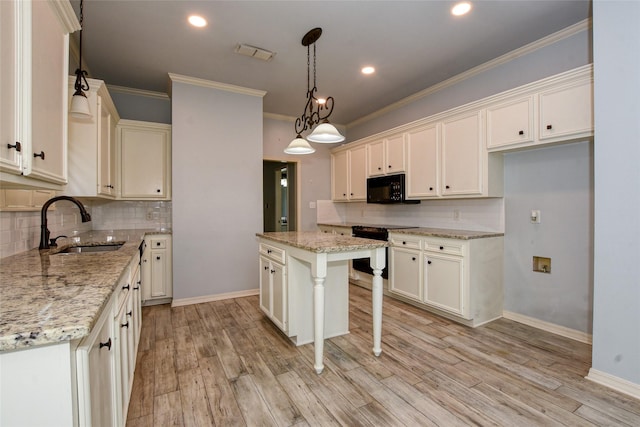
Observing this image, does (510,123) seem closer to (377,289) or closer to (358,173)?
(377,289)

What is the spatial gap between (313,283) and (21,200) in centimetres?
209

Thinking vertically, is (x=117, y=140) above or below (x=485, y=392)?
above

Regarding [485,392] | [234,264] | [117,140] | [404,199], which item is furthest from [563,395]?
[117,140]

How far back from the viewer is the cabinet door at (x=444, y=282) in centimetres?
300

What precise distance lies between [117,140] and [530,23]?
4358 millimetres

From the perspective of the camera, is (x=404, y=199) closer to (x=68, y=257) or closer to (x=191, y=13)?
(x=191, y=13)

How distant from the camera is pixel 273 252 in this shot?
2.76 meters

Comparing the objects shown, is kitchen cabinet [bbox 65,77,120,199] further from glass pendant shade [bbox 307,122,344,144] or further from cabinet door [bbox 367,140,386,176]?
cabinet door [bbox 367,140,386,176]

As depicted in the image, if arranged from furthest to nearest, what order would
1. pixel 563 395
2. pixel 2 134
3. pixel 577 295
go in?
1. pixel 577 295
2. pixel 563 395
3. pixel 2 134

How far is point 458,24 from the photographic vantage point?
2592 millimetres

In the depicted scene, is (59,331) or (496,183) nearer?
(59,331)

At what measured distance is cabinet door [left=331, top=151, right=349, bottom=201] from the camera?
5.10 metres

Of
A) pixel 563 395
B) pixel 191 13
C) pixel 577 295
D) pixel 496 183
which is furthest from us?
pixel 496 183

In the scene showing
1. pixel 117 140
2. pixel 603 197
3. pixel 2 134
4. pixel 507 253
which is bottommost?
pixel 507 253
